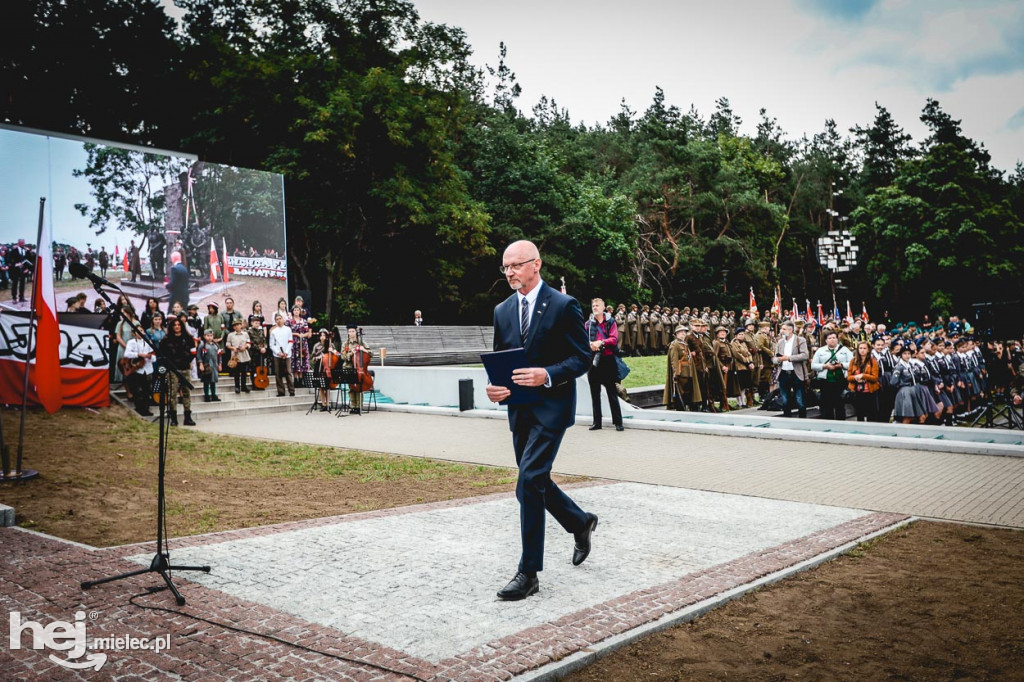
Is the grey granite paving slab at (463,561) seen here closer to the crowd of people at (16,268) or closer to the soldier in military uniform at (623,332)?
the crowd of people at (16,268)

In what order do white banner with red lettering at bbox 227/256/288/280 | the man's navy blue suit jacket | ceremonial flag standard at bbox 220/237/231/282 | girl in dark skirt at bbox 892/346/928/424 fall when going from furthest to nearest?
white banner with red lettering at bbox 227/256/288/280 < ceremonial flag standard at bbox 220/237/231/282 < girl in dark skirt at bbox 892/346/928/424 < the man's navy blue suit jacket

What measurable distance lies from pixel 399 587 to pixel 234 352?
53.7 ft

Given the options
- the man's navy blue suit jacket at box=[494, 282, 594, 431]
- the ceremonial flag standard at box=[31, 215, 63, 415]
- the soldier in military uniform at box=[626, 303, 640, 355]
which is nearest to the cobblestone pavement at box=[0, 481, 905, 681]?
the man's navy blue suit jacket at box=[494, 282, 594, 431]

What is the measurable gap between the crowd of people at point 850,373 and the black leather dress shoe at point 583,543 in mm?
7977

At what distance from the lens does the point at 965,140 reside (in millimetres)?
62688

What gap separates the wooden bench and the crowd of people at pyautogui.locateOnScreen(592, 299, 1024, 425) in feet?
28.5

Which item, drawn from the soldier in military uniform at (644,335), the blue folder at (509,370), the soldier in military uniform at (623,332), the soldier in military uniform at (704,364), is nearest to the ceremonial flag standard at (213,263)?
the soldier in military uniform at (704,364)

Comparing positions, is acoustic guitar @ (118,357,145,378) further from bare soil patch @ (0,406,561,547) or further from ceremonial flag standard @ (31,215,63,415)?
ceremonial flag standard @ (31,215,63,415)

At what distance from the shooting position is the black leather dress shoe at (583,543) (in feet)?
18.3

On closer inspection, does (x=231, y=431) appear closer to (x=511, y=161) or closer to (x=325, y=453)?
(x=325, y=453)

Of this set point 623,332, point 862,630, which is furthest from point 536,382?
point 623,332

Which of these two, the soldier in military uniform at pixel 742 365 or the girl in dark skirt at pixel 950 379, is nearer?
the girl in dark skirt at pixel 950 379

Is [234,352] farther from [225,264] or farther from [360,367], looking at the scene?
[225,264]

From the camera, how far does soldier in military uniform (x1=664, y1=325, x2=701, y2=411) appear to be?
17.6 m
